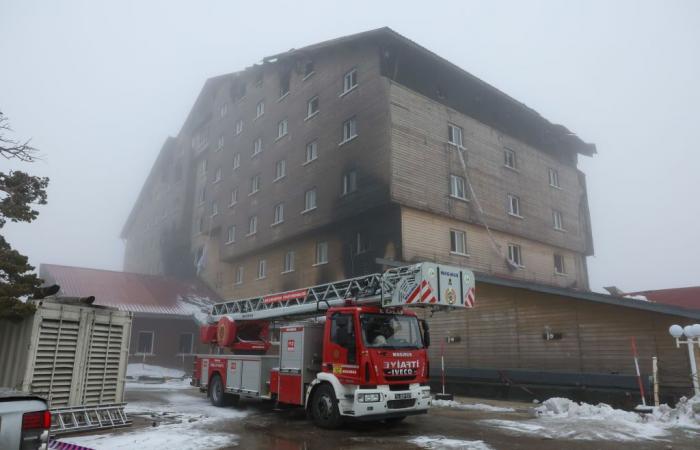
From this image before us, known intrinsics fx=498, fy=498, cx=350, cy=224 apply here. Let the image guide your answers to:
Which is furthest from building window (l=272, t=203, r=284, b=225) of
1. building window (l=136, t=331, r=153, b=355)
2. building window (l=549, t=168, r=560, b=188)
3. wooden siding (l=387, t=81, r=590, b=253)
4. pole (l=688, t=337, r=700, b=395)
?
pole (l=688, t=337, r=700, b=395)

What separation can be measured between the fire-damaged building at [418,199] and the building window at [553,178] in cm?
13

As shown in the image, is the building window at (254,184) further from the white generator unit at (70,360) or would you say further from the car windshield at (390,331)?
the car windshield at (390,331)

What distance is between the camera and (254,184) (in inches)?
1305

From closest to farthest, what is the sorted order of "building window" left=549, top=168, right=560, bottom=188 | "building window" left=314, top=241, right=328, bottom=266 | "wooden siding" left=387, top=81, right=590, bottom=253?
"wooden siding" left=387, top=81, right=590, bottom=253 → "building window" left=314, top=241, right=328, bottom=266 → "building window" left=549, top=168, right=560, bottom=188

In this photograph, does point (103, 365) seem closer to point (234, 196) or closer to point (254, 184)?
point (254, 184)

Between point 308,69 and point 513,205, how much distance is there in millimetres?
14508

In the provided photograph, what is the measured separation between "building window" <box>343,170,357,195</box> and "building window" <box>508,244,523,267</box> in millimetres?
9521

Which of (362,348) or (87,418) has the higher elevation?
(362,348)

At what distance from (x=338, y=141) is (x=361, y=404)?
17.8 meters

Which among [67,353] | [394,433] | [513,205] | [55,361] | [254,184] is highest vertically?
[254,184]

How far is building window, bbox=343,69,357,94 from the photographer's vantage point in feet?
85.8

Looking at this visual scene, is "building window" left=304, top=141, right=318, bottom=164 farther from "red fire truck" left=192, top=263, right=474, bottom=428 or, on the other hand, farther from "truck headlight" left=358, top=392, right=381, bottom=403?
"truck headlight" left=358, top=392, right=381, bottom=403

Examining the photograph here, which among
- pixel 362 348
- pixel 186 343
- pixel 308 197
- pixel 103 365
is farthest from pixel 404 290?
pixel 186 343

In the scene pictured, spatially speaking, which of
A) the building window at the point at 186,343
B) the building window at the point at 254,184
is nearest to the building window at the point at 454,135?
the building window at the point at 254,184
